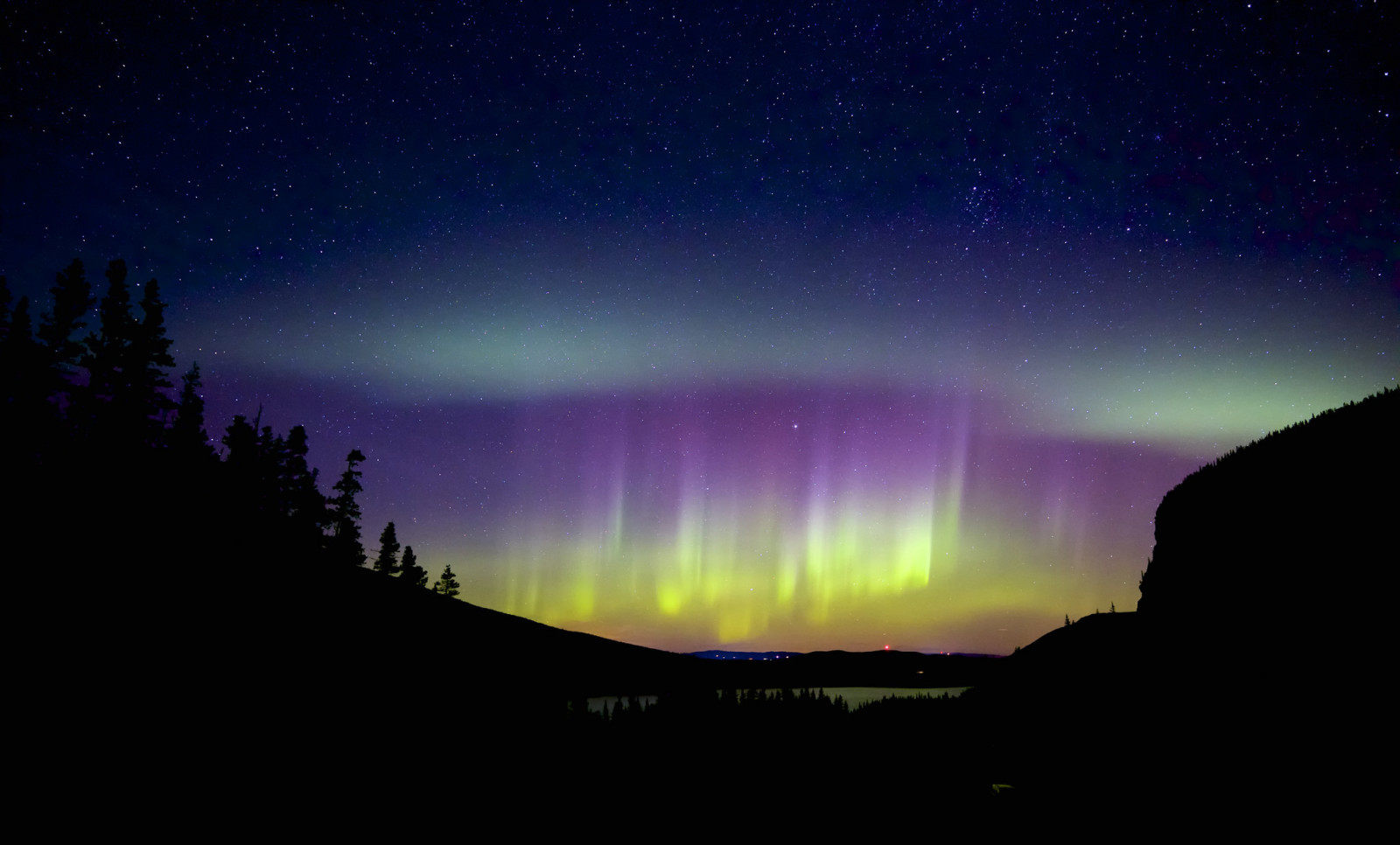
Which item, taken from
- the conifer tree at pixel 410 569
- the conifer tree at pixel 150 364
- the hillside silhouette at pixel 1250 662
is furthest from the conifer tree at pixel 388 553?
the hillside silhouette at pixel 1250 662

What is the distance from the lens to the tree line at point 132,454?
2764 cm

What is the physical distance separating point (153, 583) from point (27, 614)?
4.20 m

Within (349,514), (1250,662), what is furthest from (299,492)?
(1250,662)

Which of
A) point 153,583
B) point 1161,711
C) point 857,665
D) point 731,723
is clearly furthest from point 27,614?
point 857,665

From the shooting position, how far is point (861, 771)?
9.26 metres

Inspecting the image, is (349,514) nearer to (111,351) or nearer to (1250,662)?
(111,351)

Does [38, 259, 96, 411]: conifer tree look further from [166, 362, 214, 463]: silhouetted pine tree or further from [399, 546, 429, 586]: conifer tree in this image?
[399, 546, 429, 586]: conifer tree

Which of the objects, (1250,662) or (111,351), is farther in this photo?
(111,351)

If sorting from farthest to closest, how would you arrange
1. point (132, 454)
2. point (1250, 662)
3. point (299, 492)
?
point (299, 492), point (132, 454), point (1250, 662)

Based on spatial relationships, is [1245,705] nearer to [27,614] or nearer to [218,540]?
[27,614]

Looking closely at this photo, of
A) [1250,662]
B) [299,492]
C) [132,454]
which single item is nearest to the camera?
[1250,662]

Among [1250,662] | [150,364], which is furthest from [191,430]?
[1250,662]

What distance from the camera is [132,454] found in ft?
119

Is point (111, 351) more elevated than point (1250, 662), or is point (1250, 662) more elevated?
point (111, 351)
